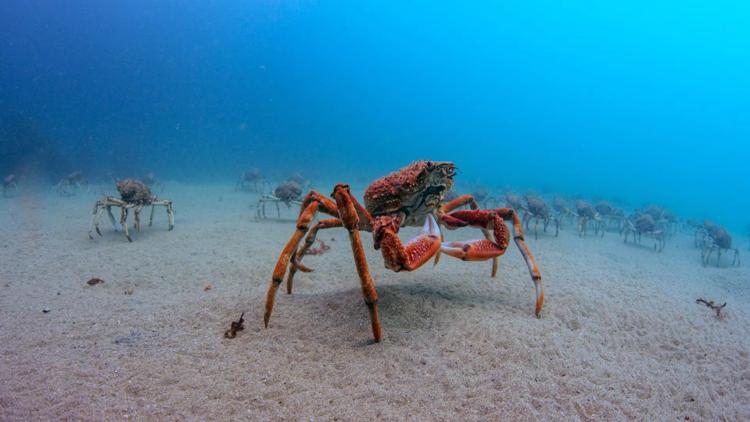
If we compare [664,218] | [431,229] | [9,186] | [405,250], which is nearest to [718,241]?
[664,218]

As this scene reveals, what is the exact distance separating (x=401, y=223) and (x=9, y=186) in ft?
68.6

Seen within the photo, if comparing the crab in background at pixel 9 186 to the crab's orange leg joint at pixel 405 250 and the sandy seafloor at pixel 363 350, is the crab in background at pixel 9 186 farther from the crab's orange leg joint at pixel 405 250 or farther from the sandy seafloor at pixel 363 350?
the crab's orange leg joint at pixel 405 250

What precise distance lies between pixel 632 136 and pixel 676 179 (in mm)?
36210

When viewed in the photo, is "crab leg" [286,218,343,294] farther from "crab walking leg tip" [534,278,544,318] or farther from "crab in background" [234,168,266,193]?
"crab in background" [234,168,266,193]

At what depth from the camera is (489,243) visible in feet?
11.1

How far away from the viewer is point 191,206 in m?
14.0

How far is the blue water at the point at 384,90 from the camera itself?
124ft

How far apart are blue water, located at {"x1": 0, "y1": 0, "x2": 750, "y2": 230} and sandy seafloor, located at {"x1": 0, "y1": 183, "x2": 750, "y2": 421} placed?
2330cm

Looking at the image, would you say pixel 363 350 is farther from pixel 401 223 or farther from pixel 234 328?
pixel 401 223

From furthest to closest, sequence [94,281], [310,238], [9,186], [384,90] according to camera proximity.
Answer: [384,90]
[9,186]
[94,281]
[310,238]

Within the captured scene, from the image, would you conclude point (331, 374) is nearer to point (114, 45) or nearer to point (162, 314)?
point (162, 314)

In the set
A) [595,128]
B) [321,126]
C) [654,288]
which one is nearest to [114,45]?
[321,126]

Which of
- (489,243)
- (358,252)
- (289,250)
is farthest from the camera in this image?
(489,243)

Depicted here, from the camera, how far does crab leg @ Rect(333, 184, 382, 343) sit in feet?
9.50
